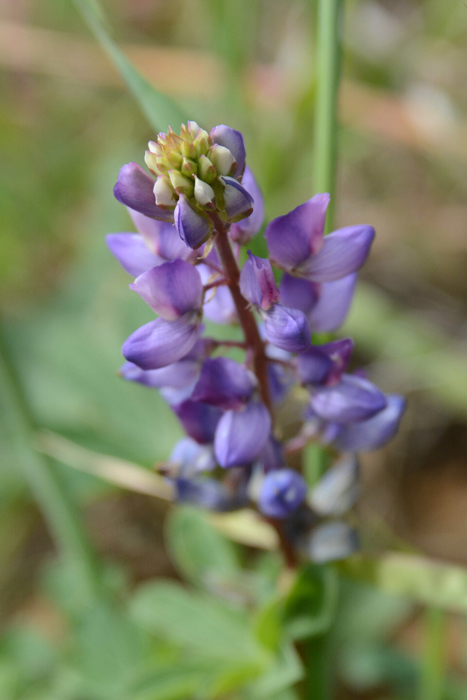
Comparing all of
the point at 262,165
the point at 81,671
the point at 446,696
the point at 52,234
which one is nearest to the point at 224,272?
the point at 81,671

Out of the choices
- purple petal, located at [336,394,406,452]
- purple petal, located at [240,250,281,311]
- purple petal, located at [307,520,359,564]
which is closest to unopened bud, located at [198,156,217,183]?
purple petal, located at [240,250,281,311]

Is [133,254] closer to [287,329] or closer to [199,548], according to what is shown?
[287,329]

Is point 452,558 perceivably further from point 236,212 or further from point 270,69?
point 270,69

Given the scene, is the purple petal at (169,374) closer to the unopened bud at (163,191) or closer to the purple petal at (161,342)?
the purple petal at (161,342)

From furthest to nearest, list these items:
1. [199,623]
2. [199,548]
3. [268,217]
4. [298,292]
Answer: [268,217] → [199,548] → [199,623] → [298,292]

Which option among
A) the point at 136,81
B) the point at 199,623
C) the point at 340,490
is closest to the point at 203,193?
the point at 136,81

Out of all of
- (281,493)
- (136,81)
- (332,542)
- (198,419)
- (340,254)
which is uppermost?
(136,81)

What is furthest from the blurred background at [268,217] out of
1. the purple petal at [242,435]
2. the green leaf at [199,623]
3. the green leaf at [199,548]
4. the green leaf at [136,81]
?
the green leaf at [136,81]
